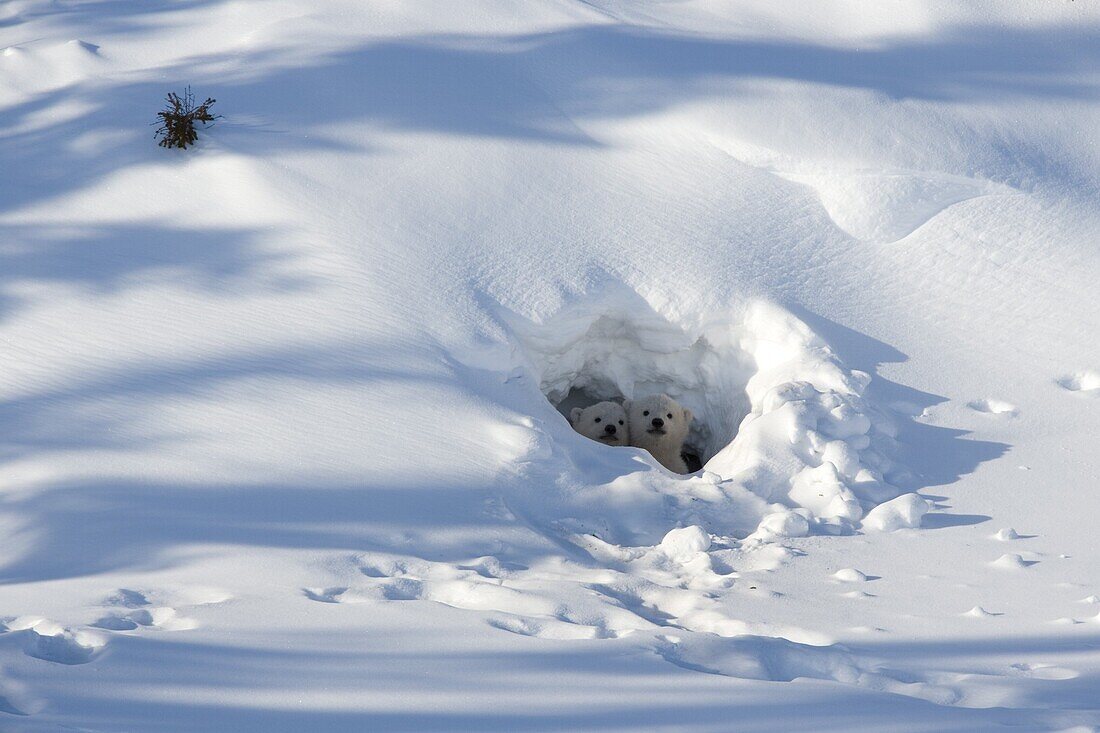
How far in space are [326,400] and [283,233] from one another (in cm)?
157

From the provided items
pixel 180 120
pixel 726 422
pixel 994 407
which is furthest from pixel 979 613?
pixel 180 120

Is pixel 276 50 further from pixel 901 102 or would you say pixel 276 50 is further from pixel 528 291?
pixel 901 102

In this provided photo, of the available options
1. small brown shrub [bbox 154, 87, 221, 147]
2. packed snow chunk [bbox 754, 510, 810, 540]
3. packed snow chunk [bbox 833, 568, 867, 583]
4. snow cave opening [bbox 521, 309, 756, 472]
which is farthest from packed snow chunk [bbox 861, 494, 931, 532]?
small brown shrub [bbox 154, 87, 221, 147]

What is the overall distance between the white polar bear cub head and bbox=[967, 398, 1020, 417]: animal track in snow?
244 centimetres

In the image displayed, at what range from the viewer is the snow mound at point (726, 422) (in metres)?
5.93

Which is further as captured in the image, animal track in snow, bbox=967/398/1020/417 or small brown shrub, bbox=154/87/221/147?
small brown shrub, bbox=154/87/221/147

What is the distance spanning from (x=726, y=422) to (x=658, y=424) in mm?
493

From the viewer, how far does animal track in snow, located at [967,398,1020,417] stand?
654 centimetres

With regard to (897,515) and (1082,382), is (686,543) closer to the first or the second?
(897,515)

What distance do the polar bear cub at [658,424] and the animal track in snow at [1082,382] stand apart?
2533mm

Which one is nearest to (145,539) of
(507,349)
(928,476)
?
(507,349)

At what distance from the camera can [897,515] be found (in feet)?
18.9

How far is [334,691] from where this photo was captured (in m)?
3.62

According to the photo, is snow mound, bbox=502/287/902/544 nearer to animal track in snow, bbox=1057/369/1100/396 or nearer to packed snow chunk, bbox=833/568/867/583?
packed snow chunk, bbox=833/568/867/583
